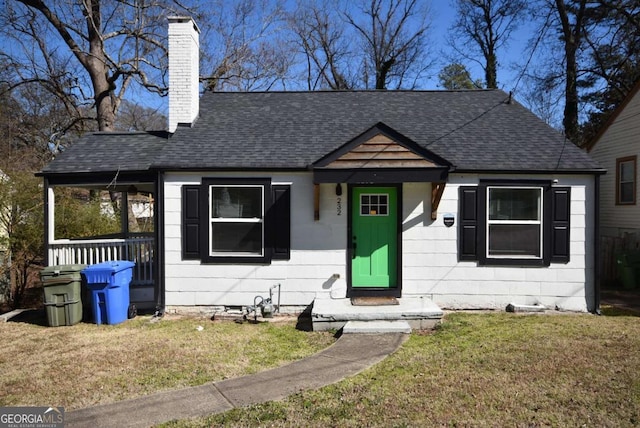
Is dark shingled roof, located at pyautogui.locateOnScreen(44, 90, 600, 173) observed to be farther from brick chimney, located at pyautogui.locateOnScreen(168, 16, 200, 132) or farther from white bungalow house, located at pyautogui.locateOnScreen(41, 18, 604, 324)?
brick chimney, located at pyautogui.locateOnScreen(168, 16, 200, 132)

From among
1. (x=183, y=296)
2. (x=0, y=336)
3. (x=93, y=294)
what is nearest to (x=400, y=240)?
(x=183, y=296)

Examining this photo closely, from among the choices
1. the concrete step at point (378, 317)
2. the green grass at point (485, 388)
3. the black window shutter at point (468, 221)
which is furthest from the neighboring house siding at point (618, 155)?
the concrete step at point (378, 317)

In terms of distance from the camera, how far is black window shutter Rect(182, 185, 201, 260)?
7.82 m

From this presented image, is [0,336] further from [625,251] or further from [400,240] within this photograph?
[625,251]

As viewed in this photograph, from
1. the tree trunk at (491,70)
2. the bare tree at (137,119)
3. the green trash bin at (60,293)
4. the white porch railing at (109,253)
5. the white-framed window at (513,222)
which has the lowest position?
the green trash bin at (60,293)

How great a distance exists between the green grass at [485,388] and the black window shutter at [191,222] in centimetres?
429

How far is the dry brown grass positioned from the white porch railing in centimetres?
121

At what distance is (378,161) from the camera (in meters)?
7.20

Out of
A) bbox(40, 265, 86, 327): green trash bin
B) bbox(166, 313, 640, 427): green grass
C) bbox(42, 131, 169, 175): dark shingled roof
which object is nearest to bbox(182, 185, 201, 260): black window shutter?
bbox(42, 131, 169, 175): dark shingled roof

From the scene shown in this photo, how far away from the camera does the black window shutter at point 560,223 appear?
7691mm

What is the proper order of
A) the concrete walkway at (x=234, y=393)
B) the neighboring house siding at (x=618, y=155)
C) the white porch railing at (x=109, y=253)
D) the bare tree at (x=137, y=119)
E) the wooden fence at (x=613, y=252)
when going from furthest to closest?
the bare tree at (x=137, y=119) < the neighboring house siding at (x=618, y=155) < the wooden fence at (x=613, y=252) < the white porch railing at (x=109, y=253) < the concrete walkway at (x=234, y=393)

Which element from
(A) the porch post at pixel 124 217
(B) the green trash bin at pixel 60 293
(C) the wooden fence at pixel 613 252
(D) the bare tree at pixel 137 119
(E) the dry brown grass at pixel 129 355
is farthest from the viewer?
(D) the bare tree at pixel 137 119

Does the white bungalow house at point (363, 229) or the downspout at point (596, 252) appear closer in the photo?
the downspout at point (596, 252)

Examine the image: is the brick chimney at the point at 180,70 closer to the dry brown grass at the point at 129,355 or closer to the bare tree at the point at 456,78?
the dry brown grass at the point at 129,355
